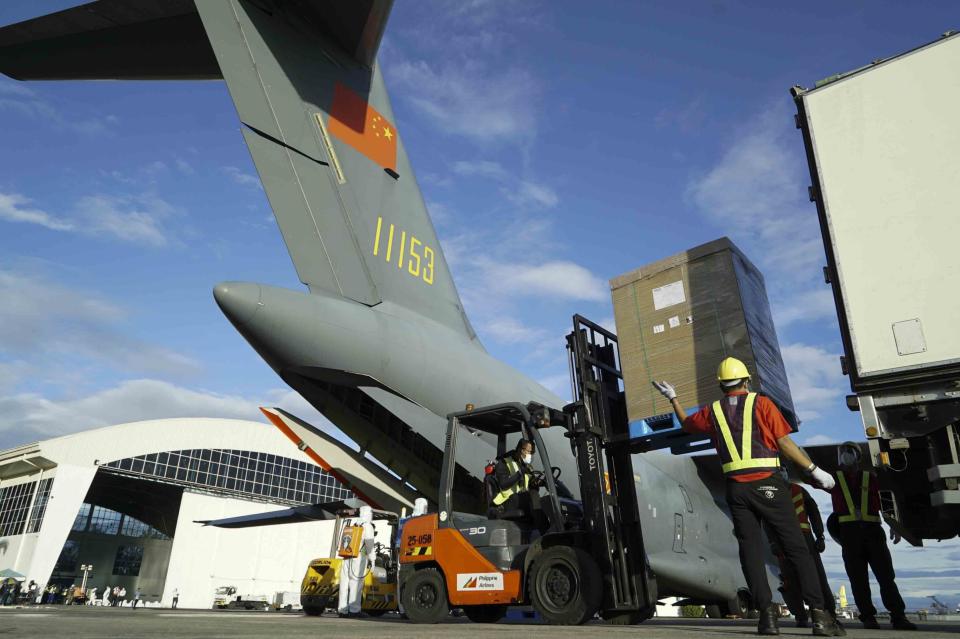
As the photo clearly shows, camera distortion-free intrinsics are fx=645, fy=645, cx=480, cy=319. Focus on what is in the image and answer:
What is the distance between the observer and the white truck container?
13.2 ft

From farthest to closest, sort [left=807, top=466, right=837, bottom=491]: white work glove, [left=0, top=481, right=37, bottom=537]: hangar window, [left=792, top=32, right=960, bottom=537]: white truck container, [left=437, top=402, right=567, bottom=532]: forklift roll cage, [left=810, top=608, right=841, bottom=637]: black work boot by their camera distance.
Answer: [left=0, top=481, right=37, bottom=537]: hangar window → [left=437, top=402, right=567, bottom=532]: forklift roll cage → [left=792, top=32, right=960, bottom=537]: white truck container → [left=807, top=466, right=837, bottom=491]: white work glove → [left=810, top=608, right=841, bottom=637]: black work boot

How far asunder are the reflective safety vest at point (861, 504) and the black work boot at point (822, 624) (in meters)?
2.21

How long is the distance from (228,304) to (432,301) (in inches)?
143

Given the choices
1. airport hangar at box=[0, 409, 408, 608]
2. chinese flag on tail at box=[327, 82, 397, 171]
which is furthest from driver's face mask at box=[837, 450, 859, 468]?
airport hangar at box=[0, 409, 408, 608]

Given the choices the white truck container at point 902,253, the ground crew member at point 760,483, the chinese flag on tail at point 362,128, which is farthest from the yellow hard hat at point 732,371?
the chinese flag on tail at point 362,128

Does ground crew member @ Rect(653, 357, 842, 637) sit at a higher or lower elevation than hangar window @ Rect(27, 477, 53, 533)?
lower

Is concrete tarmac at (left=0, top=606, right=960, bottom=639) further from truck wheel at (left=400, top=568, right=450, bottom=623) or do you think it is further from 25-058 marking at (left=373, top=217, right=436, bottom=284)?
25-058 marking at (left=373, top=217, right=436, bottom=284)

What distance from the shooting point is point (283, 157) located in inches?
306

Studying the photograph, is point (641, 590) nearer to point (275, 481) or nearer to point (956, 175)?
point (956, 175)

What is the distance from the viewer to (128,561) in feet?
151

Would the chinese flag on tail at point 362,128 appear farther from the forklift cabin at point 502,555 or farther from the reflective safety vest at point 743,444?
the reflective safety vest at point 743,444

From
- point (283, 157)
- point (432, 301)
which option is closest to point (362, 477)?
point (432, 301)

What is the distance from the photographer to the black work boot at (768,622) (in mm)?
3451

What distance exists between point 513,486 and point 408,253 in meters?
4.74
